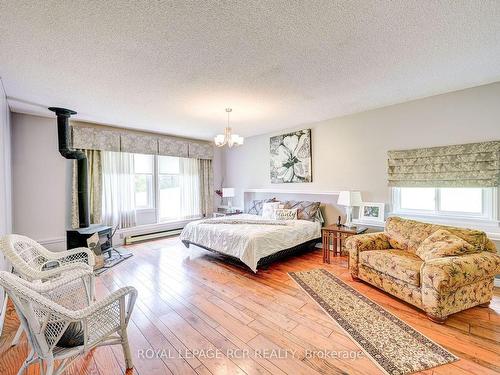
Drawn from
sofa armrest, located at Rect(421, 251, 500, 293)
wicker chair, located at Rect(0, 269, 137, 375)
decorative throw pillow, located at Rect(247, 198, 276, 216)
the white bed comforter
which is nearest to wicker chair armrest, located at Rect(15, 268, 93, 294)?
wicker chair, located at Rect(0, 269, 137, 375)

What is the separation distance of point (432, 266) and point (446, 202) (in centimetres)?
168

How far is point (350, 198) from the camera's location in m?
3.65

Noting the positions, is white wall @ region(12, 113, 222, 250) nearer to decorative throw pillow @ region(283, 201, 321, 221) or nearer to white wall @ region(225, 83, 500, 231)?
white wall @ region(225, 83, 500, 231)

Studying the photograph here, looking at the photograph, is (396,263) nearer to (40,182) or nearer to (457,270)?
(457,270)

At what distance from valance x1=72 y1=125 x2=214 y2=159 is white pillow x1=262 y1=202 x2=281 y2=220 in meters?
2.32

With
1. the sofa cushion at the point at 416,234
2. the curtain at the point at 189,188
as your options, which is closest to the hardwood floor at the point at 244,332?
the sofa cushion at the point at 416,234

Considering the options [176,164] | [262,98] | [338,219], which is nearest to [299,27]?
[262,98]

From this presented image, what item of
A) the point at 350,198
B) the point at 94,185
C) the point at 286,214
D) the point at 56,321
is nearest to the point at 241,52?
the point at 56,321

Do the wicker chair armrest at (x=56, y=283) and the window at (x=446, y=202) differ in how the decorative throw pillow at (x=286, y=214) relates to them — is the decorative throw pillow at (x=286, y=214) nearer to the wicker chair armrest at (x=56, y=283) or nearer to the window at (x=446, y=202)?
the window at (x=446, y=202)

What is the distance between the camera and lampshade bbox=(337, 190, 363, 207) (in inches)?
143

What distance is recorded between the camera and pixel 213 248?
3611 millimetres

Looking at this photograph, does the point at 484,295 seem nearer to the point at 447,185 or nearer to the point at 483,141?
the point at 447,185

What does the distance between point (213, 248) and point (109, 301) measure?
224 cm

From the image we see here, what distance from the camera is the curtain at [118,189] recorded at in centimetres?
454
